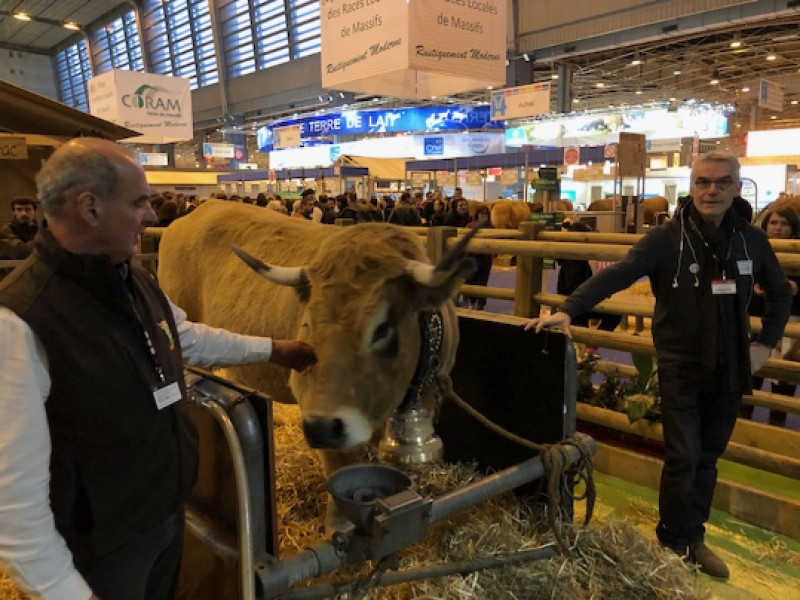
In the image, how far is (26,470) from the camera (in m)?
1.33

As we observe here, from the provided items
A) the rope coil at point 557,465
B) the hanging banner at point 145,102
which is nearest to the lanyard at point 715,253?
the rope coil at point 557,465

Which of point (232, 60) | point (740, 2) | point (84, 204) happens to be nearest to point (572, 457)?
point (84, 204)

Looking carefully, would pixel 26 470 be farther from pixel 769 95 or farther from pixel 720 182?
pixel 769 95

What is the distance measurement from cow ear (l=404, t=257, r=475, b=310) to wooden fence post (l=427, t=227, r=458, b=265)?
214cm

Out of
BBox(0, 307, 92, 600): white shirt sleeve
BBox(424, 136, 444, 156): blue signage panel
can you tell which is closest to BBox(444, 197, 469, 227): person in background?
BBox(0, 307, 92, 600): white shirt sleeve

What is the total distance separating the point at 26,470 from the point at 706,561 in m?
3.22

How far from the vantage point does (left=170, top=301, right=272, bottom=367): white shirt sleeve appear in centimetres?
218

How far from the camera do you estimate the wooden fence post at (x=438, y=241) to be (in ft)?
15.2

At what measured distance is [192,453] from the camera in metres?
1.77

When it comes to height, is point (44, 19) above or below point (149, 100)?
above

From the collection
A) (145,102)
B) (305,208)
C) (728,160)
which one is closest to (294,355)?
(728,160)

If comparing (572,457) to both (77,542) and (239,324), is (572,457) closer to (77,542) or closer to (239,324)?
(77,542)

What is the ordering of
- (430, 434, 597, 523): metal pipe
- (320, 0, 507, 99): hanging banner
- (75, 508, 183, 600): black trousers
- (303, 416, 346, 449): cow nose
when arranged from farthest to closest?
(320, 0, 507, 99): hanging banner, (303, 416, 346, 449): cow nose, (430, 434, 597, 523): metal pipe, (75, 508, 183, 600): black trousers

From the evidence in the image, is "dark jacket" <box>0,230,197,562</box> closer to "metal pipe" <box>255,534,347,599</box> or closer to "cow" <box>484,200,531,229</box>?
"metal pipe" <box>255,534,347,599</box>
